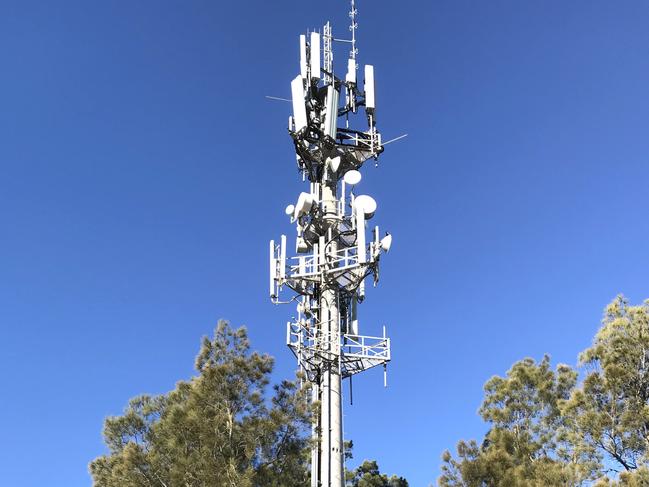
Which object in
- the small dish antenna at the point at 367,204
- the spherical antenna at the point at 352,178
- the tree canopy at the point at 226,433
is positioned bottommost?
the tree canopy at the point at 226,433

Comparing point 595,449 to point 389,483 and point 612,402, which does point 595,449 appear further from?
point 389,483

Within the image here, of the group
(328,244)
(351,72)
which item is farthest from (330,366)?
(351,72)

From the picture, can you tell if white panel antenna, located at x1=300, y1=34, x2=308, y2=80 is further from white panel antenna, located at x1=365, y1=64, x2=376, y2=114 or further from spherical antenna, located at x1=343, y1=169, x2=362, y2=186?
spherical antenna, located at x1=343, y1=169, x2=362, y2=186

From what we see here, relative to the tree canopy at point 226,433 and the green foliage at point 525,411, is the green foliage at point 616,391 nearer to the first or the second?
the green foliage at point 525,411

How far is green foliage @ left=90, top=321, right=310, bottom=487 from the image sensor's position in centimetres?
1703

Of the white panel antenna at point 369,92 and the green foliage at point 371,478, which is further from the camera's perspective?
the green foliage at point 371,478

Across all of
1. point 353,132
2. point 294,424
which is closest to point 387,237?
point 353,132

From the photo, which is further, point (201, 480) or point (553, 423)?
point (553, 423)

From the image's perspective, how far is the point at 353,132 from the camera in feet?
90.4

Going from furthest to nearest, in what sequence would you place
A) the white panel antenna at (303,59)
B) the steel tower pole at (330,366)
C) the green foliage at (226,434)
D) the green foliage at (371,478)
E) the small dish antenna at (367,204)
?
the green foliage at (371,478) → the white panel antenna at (303,59) → the small dish antenna at (367,204) → the steel tower pole at (330,366) → the green foliage at (226,434)

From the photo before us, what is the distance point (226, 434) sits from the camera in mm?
17500

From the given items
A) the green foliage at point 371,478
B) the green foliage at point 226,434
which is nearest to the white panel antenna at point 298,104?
the green foliage at point 226,434

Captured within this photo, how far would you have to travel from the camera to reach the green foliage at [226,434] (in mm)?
17031

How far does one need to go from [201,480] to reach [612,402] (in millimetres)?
11063
